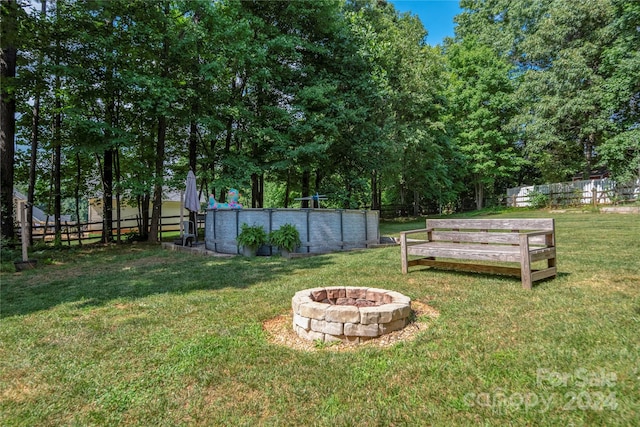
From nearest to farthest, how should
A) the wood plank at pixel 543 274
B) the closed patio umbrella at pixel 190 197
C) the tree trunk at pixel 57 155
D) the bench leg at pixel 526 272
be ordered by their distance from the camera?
1. the bench leg at pixel 526 272
2. the wood plank at pixel 543 274
3. the closed patio umbrella at pixel 190 197
4. the tree trunk at pixel 57 155

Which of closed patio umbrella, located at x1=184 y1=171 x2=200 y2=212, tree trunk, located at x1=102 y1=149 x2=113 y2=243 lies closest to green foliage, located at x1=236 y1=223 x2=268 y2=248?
closed patio umbrella, located at x1=184 y1=171 x2=200 y2=212

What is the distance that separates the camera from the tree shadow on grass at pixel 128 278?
480 centimetres

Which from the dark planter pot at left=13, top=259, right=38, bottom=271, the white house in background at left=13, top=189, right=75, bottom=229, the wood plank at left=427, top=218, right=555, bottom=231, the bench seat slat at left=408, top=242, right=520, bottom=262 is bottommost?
the dark planter pot at left=13, top=259, right=38, bottom=271

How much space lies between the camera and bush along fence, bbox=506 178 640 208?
1836 cm

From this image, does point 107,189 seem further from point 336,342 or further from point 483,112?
point 483,112

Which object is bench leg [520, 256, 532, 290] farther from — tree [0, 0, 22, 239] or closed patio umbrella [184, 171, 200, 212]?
tree [0, 0, 22, 239]

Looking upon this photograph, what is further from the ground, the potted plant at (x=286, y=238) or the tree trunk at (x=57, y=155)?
the tree trunk at (x=57, y=155)

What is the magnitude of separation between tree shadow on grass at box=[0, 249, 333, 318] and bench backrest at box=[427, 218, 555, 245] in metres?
2.29

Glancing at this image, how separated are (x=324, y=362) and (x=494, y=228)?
3.55 meters

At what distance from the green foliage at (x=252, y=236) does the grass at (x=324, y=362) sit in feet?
11.4

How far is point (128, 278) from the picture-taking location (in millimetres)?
6102

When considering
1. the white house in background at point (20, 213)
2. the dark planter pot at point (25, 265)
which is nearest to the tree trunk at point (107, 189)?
the white house in background at point (20, 213)

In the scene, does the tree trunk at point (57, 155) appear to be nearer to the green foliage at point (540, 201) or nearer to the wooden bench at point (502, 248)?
the wooden bench at point (502, 248)

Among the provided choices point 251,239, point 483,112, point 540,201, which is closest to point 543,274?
point 251,239
